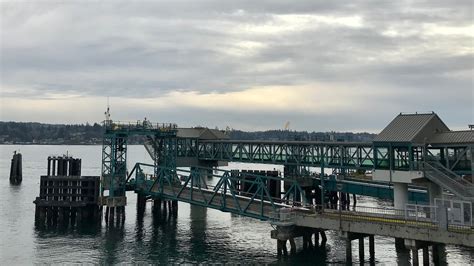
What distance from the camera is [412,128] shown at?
4934 cm

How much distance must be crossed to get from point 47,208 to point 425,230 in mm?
53373

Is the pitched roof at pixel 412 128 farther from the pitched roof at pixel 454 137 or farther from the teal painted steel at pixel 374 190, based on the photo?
the teal painted steel at pixel 374 190

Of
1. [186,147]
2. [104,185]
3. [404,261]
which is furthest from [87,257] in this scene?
[186,147]

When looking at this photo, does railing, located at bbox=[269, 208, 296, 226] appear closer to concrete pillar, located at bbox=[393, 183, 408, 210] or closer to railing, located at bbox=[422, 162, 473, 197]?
concrete pillar, located at bbox=[393, 183, 408, 210]

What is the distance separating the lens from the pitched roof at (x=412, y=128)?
48.3 meters

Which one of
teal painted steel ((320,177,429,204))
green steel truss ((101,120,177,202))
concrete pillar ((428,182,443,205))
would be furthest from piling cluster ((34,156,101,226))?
concrete pillar ((428,182,443,205))

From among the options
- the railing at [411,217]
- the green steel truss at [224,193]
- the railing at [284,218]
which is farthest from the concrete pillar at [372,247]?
the railing at [284,218]

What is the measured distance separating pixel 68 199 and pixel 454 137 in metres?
53.3

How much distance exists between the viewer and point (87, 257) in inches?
1918

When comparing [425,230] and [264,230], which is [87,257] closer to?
[264,230]

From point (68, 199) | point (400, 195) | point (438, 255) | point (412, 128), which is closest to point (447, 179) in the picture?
point (400, 195)

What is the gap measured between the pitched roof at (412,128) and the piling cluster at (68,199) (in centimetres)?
4245

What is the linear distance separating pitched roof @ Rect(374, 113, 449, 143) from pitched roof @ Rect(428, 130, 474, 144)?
0.73 m

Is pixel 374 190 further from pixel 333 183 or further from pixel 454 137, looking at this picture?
pixel 454 137
